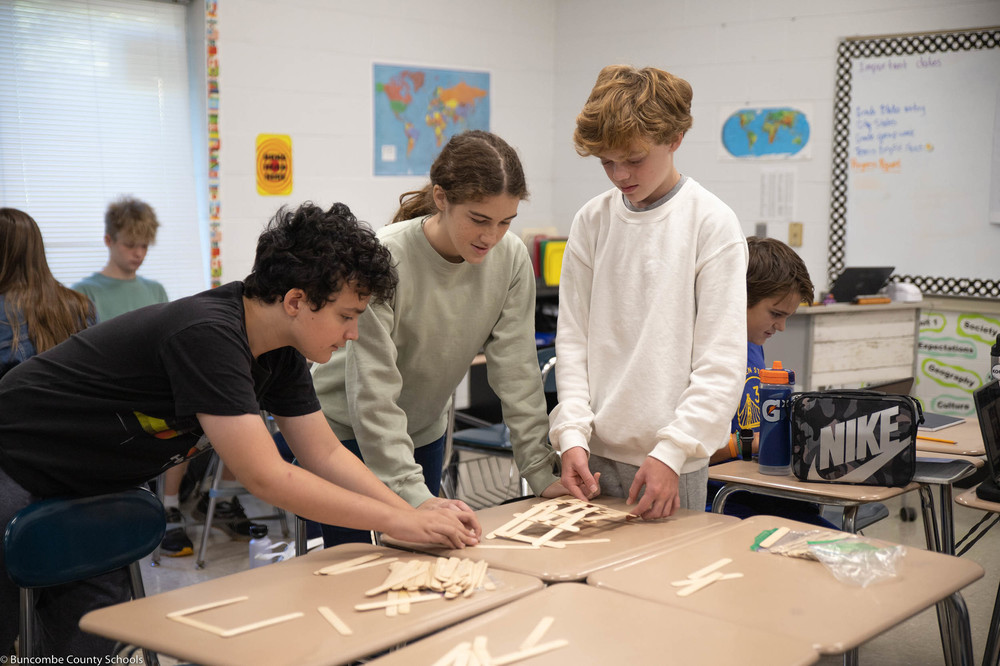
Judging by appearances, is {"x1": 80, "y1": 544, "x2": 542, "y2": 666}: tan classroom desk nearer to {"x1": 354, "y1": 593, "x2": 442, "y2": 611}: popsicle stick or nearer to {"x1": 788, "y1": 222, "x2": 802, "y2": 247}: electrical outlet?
{"x1": 354, "y1": 593, "x2": 442, "y2": 611}: popsicle stick

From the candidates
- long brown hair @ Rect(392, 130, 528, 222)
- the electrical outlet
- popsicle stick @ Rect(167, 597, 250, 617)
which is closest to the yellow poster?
the electrical outlet

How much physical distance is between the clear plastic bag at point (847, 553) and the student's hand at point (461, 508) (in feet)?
1.59

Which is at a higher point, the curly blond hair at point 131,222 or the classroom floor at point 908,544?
the curly blond hair at point 131,222

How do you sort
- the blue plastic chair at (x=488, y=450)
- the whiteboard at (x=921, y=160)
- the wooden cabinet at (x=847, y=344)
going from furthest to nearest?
the whiteboard at (x=921, y=160)
the wooden cabinet at (x=847, y=344)
the blue plastic chair at (x=488, y=450)

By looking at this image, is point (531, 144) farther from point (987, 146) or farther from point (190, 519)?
point (190, 519)

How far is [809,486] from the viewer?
2.06 meters

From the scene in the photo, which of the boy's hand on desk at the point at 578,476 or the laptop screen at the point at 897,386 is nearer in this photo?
the boy's hand on desk at the point at 578,476

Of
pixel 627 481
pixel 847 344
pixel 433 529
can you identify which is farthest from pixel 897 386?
pixel 433 529

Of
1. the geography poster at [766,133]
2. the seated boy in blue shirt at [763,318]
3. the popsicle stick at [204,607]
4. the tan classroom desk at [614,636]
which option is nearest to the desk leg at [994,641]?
the seated boy in blue shirt at [763,318]

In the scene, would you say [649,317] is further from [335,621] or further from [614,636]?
[335,621]

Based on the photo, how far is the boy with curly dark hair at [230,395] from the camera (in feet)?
4.83

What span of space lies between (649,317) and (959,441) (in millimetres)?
1353

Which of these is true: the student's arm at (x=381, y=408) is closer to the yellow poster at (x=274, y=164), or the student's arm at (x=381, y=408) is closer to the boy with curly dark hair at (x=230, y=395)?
the boy with curly dark hair at (x=230, y=395)

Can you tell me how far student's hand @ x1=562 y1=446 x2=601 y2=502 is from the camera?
1826 mm
